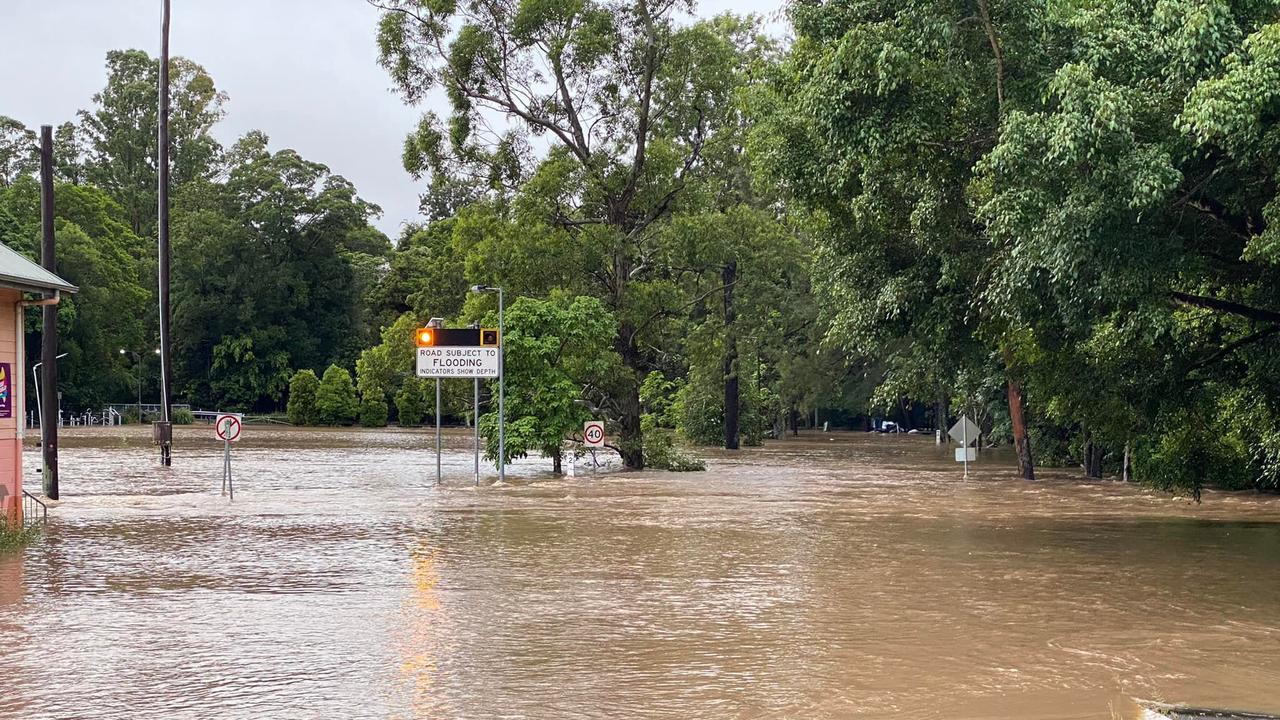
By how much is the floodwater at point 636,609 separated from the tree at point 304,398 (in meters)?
64.1

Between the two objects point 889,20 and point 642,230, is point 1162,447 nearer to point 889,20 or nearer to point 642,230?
point 889,20

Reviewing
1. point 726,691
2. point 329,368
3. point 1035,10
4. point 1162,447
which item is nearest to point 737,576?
point 726,691

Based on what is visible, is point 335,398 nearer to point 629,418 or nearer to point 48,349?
point 629,418

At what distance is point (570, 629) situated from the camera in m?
12.9

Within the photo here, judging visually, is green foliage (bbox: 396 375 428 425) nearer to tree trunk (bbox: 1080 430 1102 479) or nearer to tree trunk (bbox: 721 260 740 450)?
tree trunk (bbox: 721 260 740 450)

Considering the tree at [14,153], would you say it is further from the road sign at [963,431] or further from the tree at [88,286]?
the road sign at [963,431]

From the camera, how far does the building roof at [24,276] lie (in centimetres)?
1938

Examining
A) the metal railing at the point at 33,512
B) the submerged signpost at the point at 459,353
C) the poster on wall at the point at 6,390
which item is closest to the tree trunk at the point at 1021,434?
the submerged signpost at the point at 459,353

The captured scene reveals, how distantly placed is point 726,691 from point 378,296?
8746cm

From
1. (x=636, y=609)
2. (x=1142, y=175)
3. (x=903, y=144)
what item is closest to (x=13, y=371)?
(x=636, y=609)

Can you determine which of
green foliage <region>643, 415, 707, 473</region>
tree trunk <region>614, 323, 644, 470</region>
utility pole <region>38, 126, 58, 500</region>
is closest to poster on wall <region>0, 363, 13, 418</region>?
utility pole <region>38, 126, 58, 500</region>

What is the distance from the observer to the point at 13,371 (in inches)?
813

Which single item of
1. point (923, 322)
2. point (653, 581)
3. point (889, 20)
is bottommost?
point (653, 581)

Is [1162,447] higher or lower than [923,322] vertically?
lower
